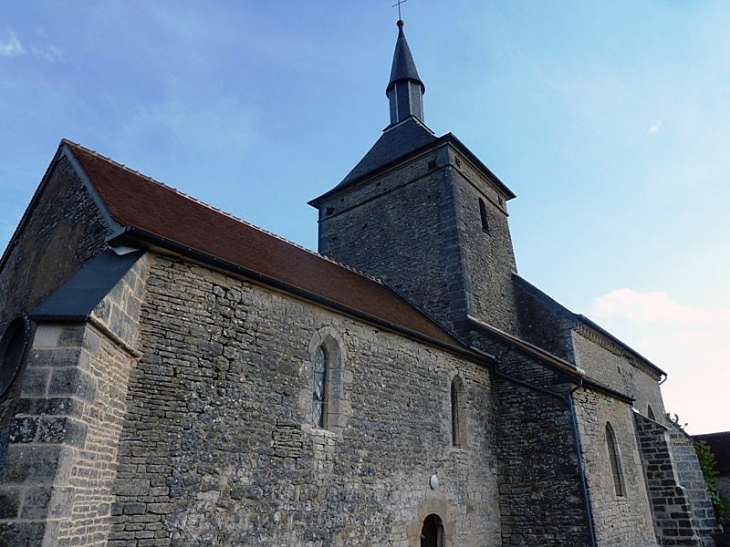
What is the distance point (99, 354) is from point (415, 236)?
10.5 metres

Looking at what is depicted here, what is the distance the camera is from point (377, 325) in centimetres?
927

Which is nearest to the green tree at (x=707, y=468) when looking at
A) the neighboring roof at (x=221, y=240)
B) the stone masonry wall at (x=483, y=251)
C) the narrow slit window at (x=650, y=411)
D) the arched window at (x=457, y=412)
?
the narrow slit window at (x=650, y=411)

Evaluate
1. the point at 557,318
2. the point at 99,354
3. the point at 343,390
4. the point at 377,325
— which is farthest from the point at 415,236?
the point at 99,354

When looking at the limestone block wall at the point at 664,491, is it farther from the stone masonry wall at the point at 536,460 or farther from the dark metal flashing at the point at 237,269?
the dark metal flashing at the point at 237,269

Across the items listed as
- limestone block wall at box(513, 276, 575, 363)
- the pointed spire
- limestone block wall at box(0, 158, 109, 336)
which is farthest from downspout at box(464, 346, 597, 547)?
the pointed spire

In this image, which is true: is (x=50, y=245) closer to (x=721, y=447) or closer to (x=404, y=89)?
(x=404, y=89)

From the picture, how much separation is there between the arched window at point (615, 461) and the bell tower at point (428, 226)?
3668 millimetres

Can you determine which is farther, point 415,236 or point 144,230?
point 415,236

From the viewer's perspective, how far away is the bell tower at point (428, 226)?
535 inches

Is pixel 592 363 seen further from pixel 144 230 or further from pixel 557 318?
pixel 144 230

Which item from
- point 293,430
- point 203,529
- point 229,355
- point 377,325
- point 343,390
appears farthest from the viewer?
point 377,325

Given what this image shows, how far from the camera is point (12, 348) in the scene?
713cm

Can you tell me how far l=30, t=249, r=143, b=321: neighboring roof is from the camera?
191 inches

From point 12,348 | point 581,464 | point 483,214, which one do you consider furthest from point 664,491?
point 12,348
